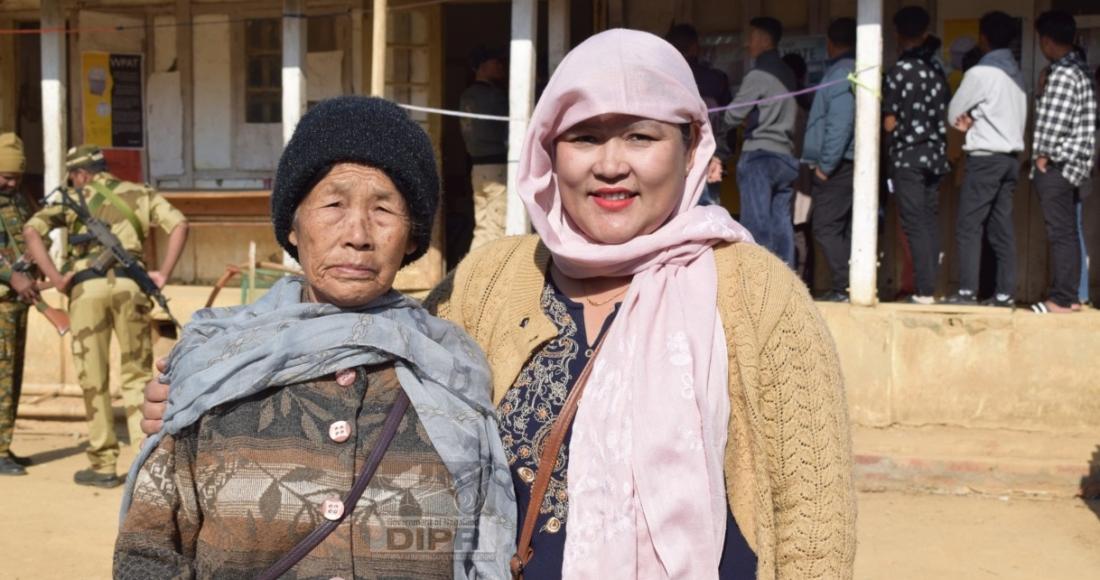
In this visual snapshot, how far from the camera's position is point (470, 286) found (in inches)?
96.7

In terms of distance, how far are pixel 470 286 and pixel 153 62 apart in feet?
29.6

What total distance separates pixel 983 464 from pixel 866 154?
6.57 ft

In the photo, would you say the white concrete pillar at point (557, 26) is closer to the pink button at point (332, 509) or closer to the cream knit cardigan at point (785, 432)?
the cream knit cardigan at point (785, 432)

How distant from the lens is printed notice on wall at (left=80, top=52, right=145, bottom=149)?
10.5 metres

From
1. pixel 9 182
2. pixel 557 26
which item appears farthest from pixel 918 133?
pixel 9 182

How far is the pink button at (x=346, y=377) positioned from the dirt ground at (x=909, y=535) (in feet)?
12.9

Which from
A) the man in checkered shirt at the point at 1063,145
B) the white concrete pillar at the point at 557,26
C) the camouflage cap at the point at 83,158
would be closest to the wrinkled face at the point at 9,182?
the camouflage cap at the point at 83,158

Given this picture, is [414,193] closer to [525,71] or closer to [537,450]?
[537,450]

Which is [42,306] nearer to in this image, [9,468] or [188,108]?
[9,468]

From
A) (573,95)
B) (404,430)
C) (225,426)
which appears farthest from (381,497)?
(573,95)

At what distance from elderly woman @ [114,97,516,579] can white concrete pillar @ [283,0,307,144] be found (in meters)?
6.72

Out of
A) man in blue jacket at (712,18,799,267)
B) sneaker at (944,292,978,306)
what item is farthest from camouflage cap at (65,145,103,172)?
sneaker at (944,292,978,306)

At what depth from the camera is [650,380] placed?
2.12 m

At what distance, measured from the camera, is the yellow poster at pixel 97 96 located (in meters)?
10.5
